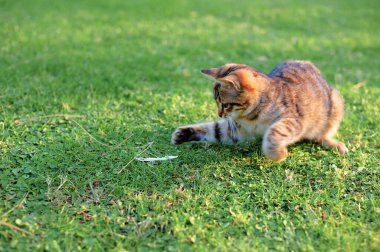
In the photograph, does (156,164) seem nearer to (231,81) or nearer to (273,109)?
(231,81)

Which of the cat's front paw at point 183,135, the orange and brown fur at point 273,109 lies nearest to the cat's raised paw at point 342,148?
the orange and brown fur at point 273,109

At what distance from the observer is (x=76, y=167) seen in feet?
11.3

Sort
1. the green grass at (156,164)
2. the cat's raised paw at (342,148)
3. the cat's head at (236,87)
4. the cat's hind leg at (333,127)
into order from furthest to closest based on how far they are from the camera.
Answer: the cat's hind leg at (333,127) < the cat's raised paw at (342,148) < the cat's head at (236,87) < the green grass at (156,164)

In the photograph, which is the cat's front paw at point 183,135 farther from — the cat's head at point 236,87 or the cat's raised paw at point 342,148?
the cat's raised paw at point 342,148

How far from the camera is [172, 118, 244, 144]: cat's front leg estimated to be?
392cm

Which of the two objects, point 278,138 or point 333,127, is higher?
point 278,138

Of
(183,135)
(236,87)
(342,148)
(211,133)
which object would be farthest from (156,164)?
(342,148)

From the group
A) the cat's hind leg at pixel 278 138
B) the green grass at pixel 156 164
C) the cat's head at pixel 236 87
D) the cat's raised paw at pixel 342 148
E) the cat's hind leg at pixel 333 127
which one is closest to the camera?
the green grass at pixel 156 164

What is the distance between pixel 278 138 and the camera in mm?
3453

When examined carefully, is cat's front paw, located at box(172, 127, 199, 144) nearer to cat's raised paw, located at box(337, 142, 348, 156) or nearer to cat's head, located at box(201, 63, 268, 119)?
cat's head, located at box(201, 63, 268, 119)

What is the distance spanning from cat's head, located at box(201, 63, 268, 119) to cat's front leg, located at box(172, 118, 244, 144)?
0.22 meters

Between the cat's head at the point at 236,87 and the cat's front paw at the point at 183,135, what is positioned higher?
the cat's head at the point at 236,87

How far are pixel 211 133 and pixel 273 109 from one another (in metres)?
0.64

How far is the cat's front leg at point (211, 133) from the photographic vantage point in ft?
12.9
